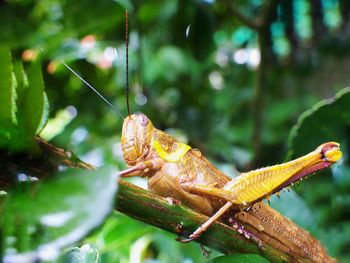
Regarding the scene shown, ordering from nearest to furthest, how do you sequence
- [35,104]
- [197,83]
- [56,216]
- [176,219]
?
[56,216] → [35,104] → [176,219] → [197,83]

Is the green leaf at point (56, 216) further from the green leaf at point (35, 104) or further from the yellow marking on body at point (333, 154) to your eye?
the yellow marking on body at point (333, 154)

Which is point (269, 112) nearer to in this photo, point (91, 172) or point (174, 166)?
point (174, 166)

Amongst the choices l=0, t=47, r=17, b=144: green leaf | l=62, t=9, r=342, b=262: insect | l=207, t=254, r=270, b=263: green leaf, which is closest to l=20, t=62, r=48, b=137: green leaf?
l=0, t=47, r=17, b=144: green leaf

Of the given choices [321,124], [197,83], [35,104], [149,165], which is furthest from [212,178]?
[197,83]

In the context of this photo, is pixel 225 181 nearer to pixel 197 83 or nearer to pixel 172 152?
pixel 172 152

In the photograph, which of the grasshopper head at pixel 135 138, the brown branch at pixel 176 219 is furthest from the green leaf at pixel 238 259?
the grasshopper head at pixel 135 138

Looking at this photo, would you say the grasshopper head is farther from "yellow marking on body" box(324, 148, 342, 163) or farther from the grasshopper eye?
"yellow marking on body" box(324, 148, 342, 163)
